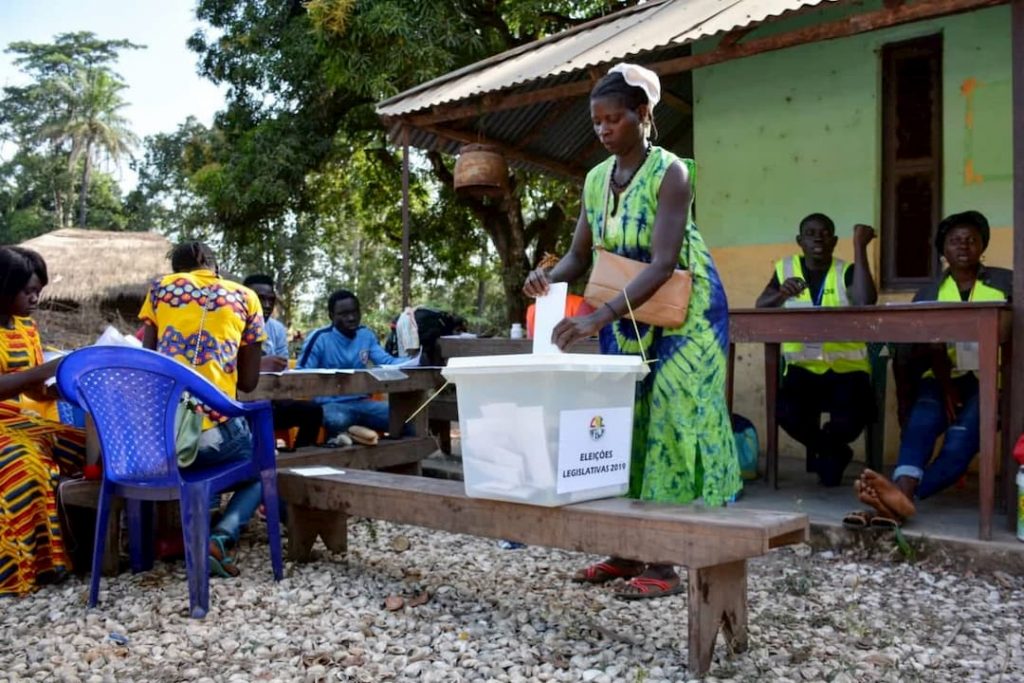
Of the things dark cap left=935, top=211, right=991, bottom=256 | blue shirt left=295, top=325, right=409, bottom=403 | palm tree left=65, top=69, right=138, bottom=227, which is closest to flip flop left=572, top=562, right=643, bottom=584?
dark cap left=935, top=211, right=991, bottom=256

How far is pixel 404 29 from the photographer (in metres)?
10.6

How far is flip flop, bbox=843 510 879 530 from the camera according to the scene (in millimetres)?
3836

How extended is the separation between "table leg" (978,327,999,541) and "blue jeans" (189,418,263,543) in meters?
3.08

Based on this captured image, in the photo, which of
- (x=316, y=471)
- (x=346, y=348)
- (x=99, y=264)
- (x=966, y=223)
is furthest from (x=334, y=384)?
(x=99, y=264)

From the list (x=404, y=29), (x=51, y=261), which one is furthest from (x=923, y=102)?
(x=51, y=261)

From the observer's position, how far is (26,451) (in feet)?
12.0

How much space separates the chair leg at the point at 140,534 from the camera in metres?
3.69

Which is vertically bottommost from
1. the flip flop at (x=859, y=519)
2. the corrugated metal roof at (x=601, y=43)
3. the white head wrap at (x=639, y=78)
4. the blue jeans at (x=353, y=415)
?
the flip flop at (x=859, y=519)

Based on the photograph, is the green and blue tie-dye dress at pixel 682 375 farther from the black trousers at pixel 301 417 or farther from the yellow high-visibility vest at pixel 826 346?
the black trousers at pixel 301 417

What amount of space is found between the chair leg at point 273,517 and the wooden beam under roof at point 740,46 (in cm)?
328

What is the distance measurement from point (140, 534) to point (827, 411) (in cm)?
362

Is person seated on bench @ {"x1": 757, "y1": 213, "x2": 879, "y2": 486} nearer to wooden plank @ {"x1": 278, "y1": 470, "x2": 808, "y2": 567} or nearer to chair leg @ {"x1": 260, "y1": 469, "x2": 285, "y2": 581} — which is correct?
wooden plank @ {"x1": 278, "y1": 470, "x2": 808, "y2": 567}

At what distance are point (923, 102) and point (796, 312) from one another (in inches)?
104

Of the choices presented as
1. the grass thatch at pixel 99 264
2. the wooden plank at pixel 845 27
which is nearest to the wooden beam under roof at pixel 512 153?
the wooden plank at pixel 845 27
